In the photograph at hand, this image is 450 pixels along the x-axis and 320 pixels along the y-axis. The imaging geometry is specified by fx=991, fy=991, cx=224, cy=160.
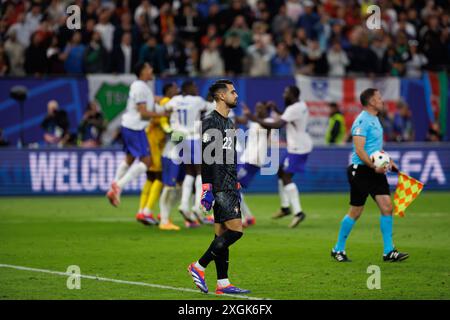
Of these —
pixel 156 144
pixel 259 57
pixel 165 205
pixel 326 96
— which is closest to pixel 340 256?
pixel 165 205

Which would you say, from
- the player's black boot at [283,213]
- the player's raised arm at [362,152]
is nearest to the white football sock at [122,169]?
the player's black boot at [283,213]

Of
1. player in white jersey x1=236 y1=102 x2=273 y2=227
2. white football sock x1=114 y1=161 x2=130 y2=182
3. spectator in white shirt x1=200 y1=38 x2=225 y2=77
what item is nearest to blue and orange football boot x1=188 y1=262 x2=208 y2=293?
player in white jersey x1=236 y1=102 x2=273 y2=227

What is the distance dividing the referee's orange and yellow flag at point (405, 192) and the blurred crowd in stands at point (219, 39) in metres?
13.3

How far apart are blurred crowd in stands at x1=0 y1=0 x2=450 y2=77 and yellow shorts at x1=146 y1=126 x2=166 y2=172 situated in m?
7.73

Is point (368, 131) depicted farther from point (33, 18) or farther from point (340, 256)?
point (33, 18)

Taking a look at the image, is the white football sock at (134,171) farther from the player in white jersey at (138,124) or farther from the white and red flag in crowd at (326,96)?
the white and red flag in crowd at (326,96)

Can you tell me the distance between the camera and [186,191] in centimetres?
1814

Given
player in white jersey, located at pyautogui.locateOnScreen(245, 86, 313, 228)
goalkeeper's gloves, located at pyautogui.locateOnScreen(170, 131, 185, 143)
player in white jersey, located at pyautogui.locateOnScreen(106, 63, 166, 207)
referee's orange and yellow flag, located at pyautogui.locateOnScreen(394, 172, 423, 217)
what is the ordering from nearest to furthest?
referee's orange and yellow flag, located at pyautogui.locateOnScreen(394, 172, 423, 217) < goalkeeper's gloves, located at pyautogui.locateOnScreen(170, 131, 185, 143) < player in white jersey, located at pyautogui.locateOnScreen(106, 63, 166, 207) < player in white jersey, located at pyautogui.locateOnScreen(245, 86, 313, 228)

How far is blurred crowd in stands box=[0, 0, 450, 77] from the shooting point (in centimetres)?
2659

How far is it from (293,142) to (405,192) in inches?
199

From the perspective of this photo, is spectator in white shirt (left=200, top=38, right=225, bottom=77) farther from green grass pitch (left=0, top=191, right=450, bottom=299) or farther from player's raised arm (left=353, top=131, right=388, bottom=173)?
player's raised arm (left=353, top=131, right=388, bottom=173)

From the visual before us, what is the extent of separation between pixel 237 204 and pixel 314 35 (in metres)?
18.7
